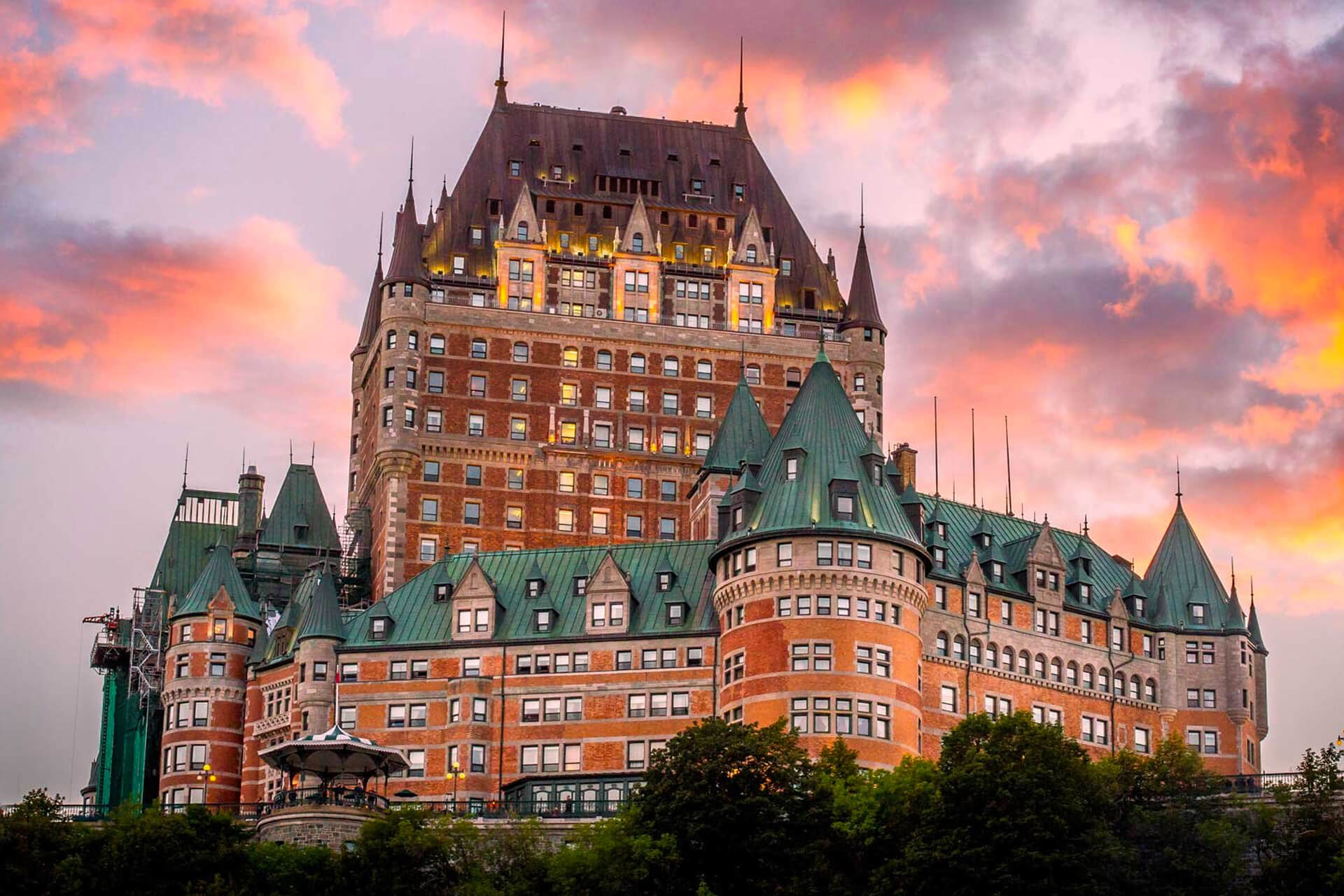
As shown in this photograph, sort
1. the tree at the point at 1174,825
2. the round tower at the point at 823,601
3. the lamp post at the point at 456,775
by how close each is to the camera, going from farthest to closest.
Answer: the lamp post at the point at 456,775, the round tower at the point at 823,601, the tree at the point at 1174,825

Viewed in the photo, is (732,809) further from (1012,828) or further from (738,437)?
(738,437)

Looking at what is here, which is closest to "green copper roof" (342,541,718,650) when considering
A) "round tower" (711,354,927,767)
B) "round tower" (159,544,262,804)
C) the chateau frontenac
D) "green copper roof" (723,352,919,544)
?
the chateau frontenac

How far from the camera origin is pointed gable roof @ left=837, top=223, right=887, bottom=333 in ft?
626

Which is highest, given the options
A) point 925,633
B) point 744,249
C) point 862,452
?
point 744,249

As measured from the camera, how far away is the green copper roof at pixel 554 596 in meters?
154

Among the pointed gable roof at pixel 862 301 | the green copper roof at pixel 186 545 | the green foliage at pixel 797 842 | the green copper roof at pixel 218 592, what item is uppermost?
the pointed gable roof at pixel 862 301

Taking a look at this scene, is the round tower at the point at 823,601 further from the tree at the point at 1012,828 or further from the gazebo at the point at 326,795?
the gazebo at the point at 326,795

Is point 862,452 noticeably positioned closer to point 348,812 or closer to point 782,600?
point 782,600

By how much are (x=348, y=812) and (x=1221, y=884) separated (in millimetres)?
39877

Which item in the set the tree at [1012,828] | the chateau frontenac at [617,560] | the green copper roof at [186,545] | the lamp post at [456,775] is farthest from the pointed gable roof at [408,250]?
the tree at [1012,828]

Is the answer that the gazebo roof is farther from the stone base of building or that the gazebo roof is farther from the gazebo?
the stone base of building

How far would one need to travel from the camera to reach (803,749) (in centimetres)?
13750

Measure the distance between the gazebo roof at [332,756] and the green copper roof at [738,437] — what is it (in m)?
36.3

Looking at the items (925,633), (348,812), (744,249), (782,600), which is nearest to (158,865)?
(348,812)
